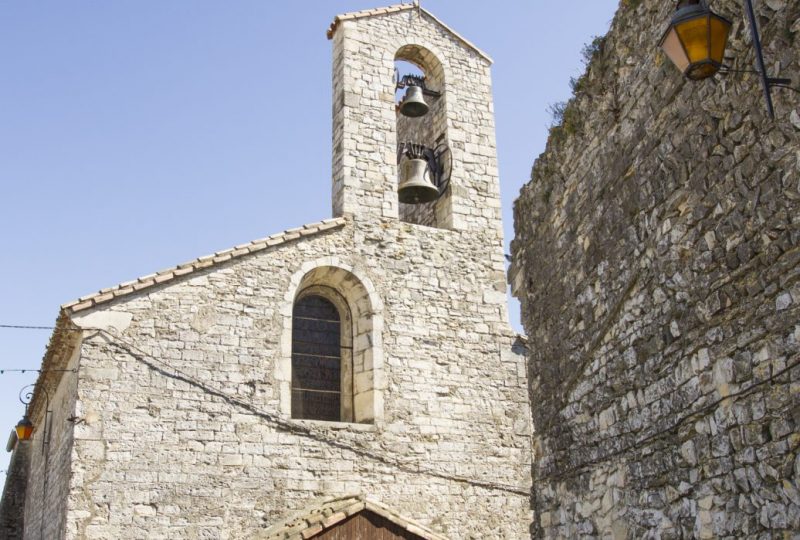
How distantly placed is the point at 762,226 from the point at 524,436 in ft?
23.5

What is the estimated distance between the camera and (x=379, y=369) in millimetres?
10031

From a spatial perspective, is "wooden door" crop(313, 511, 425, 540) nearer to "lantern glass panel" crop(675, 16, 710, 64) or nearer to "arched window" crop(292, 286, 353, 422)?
"arched window" crop(292, 286, 353, 422)

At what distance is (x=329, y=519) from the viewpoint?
8.80 m

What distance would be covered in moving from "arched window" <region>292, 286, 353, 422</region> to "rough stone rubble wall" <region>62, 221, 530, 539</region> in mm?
573

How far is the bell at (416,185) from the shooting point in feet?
36.1

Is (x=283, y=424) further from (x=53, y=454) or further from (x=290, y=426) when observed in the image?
(x=53, y=454)

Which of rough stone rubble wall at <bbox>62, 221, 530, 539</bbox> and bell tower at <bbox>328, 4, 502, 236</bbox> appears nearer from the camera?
rough stone rubble wall at <bbox>62, 221, 530, 539</bbox>

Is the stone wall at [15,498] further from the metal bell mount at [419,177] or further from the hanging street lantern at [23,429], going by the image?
the metal bell mount at [419,177]

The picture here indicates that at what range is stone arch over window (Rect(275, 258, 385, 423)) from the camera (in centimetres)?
984

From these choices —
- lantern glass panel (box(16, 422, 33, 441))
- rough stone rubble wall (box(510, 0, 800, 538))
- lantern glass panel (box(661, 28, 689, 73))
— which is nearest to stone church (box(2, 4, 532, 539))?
lantern glass panel (box(16, 422, 33, 441))

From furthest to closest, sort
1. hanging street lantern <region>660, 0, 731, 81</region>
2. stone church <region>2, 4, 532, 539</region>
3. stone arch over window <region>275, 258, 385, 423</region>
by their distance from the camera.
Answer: stone arch over window <region>275, 258, 385, 423</region>
stone church <region>2, 4, 532, 539</region>
hanging street lantern <region>660, 0, 731, 81</region>

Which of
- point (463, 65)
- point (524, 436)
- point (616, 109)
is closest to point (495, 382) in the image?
point (524, 436)

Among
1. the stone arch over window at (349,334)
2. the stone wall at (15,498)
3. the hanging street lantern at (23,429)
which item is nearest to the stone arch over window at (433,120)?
the stone arch over window at (349,334)

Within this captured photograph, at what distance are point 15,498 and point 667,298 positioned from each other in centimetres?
1388
